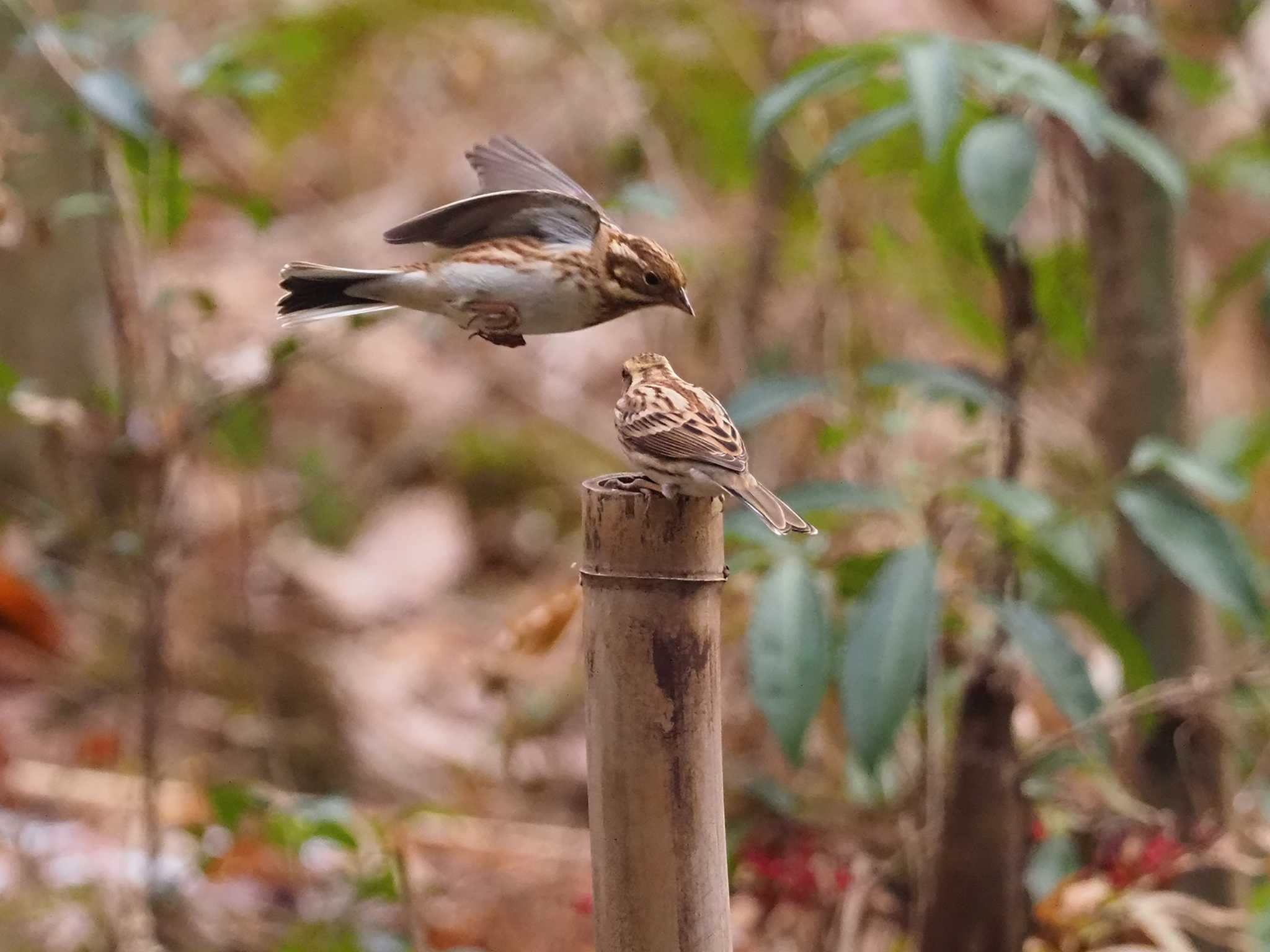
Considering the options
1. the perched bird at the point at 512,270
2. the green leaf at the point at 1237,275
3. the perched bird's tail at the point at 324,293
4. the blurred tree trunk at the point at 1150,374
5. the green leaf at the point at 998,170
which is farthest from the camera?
the green leaf at the point at 1237,275

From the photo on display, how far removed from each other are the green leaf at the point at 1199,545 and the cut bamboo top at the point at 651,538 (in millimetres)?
941

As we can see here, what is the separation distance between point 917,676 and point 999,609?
0.16 meters

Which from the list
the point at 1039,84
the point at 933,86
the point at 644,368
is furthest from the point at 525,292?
the point at 1039,84

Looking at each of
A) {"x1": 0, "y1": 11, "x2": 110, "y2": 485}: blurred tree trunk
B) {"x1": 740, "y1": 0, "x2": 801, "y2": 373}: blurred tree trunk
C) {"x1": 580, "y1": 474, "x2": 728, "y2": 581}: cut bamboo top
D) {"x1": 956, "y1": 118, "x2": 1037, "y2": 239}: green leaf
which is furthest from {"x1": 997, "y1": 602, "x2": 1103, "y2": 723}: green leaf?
{"x1": 0, "y1": 11, "x2": 110, "y2": 485}: blurred tree trunk

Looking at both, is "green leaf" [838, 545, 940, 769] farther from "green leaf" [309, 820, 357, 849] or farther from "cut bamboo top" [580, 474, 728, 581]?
"green leaf" [309, 820, 357, 849]

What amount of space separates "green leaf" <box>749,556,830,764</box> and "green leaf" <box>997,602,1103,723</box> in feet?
0.83

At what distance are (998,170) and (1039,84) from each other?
0.12 m

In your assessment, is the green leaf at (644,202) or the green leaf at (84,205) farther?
the green leaf at (84,205)

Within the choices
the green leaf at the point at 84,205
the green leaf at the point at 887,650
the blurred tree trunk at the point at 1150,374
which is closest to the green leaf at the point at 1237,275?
the blurred tree trunk at the point at 1150,374

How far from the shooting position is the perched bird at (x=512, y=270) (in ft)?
4.07

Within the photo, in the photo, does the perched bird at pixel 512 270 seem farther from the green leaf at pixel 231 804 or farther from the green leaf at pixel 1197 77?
the green leaf at pixel 1197 77

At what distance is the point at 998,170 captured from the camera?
163 cm

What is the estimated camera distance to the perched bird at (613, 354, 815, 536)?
46.5 inches

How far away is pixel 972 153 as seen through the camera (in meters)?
1.65
